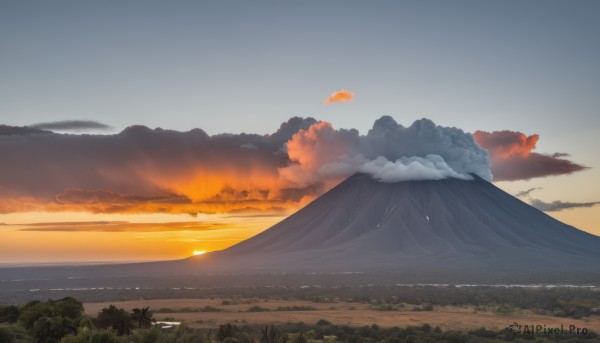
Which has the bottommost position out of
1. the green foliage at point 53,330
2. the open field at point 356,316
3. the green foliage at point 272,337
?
the open field at point 356,316

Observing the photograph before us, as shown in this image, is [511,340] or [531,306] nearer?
[511,340]

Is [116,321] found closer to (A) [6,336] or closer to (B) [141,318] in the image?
(B) [141,318]

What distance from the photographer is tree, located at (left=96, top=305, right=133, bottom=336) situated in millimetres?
50562

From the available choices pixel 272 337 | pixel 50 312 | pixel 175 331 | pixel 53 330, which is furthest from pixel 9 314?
pixel 272 337

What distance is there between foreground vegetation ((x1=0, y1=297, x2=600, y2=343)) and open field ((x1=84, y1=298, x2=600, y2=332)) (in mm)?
6169

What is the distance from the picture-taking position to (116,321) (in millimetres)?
51031

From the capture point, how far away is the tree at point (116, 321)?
1991 inches

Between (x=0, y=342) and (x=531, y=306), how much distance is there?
6988 centimetres

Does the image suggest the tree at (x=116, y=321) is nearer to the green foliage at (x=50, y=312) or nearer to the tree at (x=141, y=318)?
the tree at (x=141, y=318)

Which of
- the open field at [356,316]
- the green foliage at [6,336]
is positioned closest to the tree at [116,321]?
the green foliage at [6,336]

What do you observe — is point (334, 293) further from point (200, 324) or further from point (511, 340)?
point (511, 340)

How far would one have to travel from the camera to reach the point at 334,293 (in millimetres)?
117000

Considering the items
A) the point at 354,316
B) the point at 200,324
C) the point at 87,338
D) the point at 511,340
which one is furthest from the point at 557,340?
the point at 87,338

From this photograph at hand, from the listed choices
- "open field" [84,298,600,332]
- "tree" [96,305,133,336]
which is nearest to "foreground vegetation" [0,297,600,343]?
"tree" [96,305,133,336]
